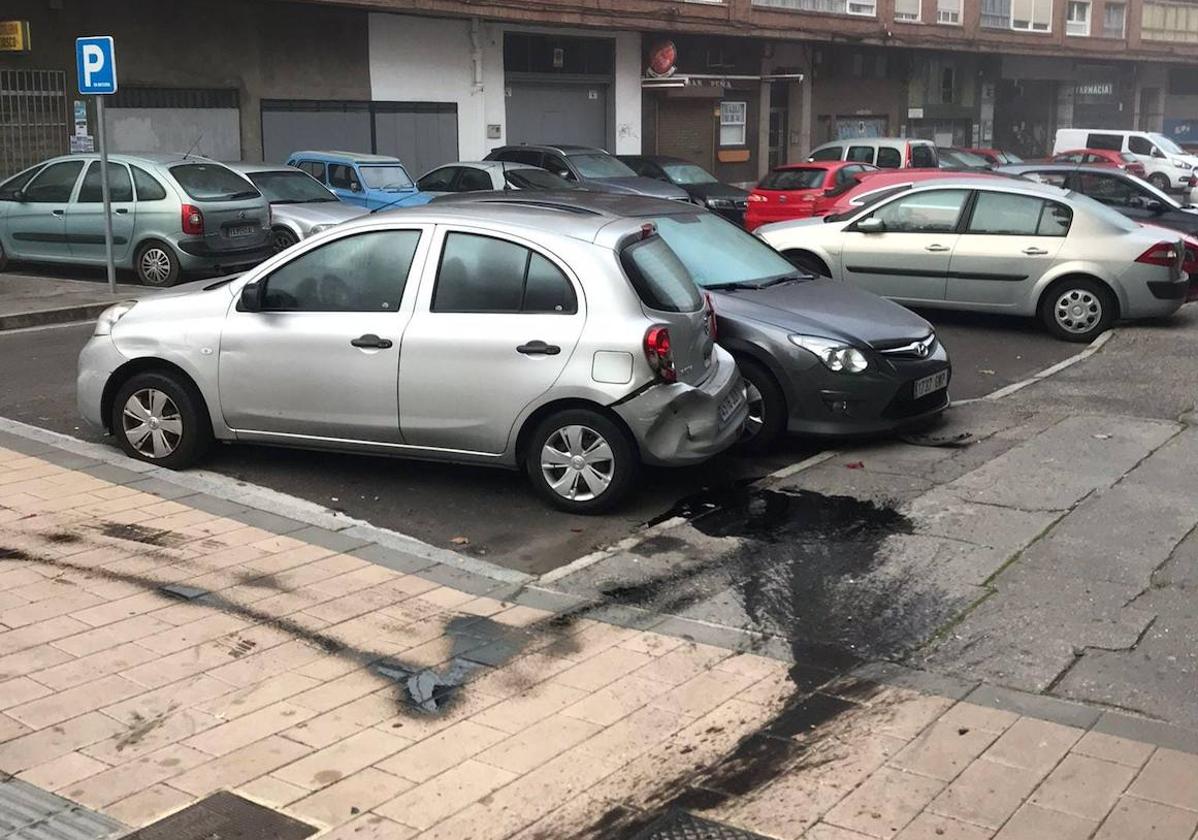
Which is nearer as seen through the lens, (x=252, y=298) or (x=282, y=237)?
(x=252, y=298)

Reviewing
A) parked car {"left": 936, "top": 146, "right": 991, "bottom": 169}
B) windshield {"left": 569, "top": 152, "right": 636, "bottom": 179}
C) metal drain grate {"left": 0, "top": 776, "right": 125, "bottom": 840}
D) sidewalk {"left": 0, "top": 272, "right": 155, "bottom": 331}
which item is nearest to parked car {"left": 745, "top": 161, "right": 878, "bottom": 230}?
windshield {"left": 569, "top": 152, "right": 636, "bottom": 179}

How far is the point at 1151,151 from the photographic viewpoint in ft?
116

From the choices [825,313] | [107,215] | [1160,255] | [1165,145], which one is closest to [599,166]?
[107,215]

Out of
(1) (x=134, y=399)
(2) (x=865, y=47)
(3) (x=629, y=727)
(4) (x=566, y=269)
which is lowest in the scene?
(3) (x=629, y=727)

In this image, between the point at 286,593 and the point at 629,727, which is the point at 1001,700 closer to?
the point at 629,727

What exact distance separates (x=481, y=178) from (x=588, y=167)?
292 cm

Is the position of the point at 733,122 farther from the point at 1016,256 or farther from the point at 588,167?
the point at 1016,256

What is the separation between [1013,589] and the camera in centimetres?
612

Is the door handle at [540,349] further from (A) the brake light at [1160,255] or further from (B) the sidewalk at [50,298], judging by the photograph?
(B) the sidewalk at [50,298]

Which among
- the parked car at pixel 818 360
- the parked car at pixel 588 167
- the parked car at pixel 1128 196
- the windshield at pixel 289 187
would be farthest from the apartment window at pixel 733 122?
the parked car at pixel 818 360

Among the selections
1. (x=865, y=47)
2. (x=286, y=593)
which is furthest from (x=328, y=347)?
(x=865, y=47)

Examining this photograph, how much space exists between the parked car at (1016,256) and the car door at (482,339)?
6789 mm

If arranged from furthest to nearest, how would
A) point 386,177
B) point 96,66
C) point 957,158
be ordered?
point 957,158 < point 386,177 < point 96,66

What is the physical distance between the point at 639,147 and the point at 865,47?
32.8 ft
